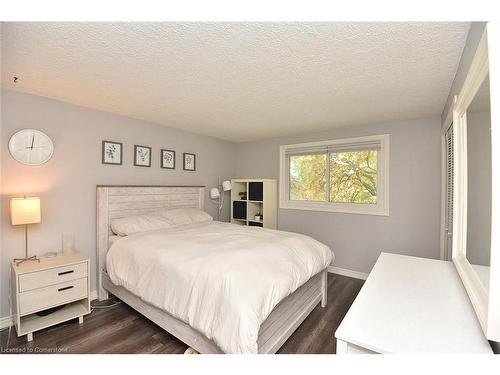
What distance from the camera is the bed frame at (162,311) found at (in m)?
1.64

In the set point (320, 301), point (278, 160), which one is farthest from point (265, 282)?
point (278, 160)

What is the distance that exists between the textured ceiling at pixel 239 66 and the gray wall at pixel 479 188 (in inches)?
23.0

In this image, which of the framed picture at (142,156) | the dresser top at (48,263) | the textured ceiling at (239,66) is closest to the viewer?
the textured ceiling at (239,66)

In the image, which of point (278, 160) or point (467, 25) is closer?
point (467, 25)

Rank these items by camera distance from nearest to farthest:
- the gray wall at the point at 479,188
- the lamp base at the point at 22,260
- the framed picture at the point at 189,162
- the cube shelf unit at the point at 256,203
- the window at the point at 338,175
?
the gray wall at the point at 479,188 < the lamp base at the point at 22,260 < the window at the point at 338,175 < the framed picture at the point at 189,162 < the cube shelf unit at the point at 256,203

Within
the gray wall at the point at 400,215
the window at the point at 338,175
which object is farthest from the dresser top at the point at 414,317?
the window at the point at 338,175

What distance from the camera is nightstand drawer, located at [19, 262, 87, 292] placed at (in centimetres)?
185

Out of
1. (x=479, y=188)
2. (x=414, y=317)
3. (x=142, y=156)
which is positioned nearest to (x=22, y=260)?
(x=142, y=156)

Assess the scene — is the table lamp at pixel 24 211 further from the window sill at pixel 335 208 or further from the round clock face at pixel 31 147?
the window sill at pixel 335 208

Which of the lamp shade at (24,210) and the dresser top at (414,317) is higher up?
the lamp shade at (24,210)

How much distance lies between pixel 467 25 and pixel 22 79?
10.3 feet

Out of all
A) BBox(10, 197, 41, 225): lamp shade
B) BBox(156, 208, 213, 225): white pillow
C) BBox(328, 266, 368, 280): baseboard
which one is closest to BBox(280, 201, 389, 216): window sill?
BBox(328, 266, 368, 280): baseboard
